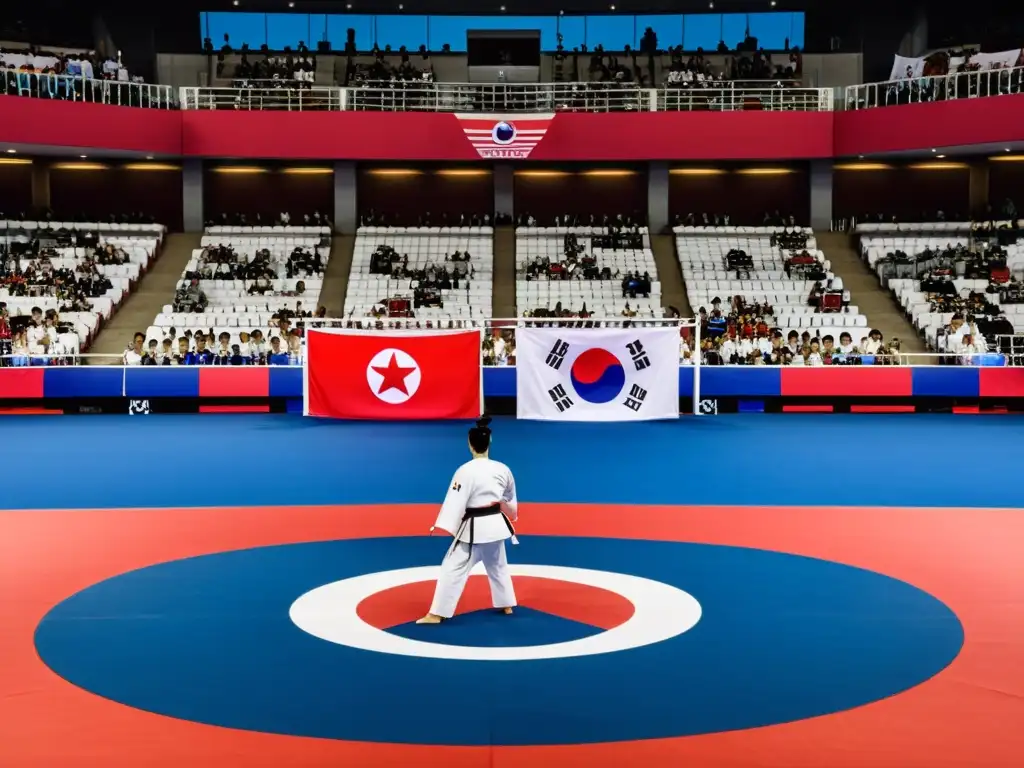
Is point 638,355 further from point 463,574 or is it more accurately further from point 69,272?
point 69,272

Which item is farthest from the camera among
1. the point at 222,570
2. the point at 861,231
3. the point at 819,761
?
the point at 861,231

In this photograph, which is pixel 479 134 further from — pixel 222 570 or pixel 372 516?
pixel 222 570

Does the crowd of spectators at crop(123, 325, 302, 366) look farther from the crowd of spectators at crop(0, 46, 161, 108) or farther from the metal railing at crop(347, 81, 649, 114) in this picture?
the metal railing at crop(347, 81, 649, 114)

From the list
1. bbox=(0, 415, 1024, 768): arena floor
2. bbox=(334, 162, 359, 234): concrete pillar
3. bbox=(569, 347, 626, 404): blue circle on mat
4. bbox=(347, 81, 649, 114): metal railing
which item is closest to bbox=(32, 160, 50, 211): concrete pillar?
bbox=(334, 162, 359, 234): concrete pillar

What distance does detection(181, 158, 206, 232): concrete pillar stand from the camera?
3769 cm

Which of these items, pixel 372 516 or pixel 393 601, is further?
pixel 372 516

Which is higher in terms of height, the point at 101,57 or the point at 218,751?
the point at 101,57

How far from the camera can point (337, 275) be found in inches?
1352

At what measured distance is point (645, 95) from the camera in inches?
1507

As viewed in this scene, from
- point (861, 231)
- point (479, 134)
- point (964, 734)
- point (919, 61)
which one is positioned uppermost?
point (919, 61)

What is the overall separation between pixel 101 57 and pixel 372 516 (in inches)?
1288

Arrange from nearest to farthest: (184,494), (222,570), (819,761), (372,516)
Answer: (819,761)
(222,570)
(372,516)
(184,494)

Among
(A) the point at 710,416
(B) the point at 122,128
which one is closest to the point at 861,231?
(A) the point at 710,416

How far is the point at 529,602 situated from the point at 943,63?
Result: 3347cm
